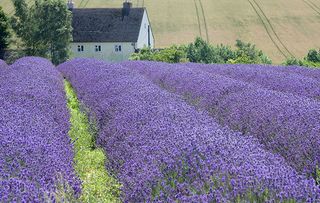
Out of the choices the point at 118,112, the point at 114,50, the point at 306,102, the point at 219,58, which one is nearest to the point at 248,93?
the point at 306,102

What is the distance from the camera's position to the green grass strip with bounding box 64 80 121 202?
5.57 m

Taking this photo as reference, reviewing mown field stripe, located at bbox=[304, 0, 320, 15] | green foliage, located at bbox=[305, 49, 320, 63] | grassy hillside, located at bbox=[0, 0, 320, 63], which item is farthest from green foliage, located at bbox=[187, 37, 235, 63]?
mown field stripe, located at bbox=[304, 0, 320, 15]

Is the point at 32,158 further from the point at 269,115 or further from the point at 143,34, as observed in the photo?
the point at 143,34

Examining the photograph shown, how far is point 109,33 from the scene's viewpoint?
42938mm

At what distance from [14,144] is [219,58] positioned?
95.3 ft

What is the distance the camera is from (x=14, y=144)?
15.8 feet

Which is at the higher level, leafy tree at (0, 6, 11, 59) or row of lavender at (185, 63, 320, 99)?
row of lavender at (185, 63, 320, 99)

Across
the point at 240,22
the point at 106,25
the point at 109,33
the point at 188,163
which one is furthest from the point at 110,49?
the point at 188,163

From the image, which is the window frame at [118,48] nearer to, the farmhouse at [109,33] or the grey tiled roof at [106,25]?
the farmhouse at [109,33]

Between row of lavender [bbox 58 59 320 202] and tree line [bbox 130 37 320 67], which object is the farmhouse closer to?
tree line [bbox 130 37 320 67]

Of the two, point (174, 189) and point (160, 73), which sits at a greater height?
point (174, 189)

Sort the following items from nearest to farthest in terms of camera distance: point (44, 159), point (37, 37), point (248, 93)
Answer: point (44, 159), point (248, 93), point (37, 37)

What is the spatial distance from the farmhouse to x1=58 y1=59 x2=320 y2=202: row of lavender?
36.0 meters

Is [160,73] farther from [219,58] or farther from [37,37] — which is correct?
[37,37]
